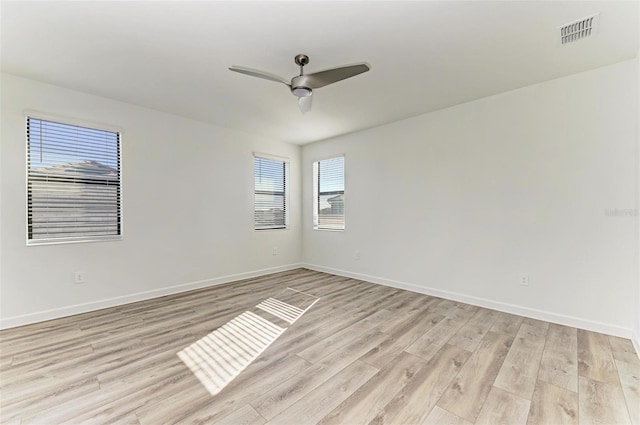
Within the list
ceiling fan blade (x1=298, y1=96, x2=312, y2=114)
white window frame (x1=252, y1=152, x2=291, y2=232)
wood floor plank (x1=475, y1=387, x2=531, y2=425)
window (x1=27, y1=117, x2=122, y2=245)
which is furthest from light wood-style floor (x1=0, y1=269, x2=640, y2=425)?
ceiling fan blade (x1=298, y1=96, x2=312, y2=114)

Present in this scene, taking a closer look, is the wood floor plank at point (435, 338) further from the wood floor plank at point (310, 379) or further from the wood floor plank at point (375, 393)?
the wood floor plank at point (310, 379)

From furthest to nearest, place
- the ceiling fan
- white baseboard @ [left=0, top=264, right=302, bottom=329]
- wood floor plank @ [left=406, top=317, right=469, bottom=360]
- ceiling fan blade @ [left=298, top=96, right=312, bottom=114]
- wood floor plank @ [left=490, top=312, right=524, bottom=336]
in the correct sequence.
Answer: white baseboard @ [left=0, top=264, right=302, bottom=329] < wood floor plank @ [left=490, top=312, right=524, bottom=336] < ceiling fan blade @ [left=298, top=96, right=312, bottom=114] < wood floor plank @ [left=406, top=317, right=469, bottom=360] < the ceiling fan

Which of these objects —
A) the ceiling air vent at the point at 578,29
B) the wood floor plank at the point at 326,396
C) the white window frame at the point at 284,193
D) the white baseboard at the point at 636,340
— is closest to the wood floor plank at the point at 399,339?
the wood floor plank at the point at 326,396

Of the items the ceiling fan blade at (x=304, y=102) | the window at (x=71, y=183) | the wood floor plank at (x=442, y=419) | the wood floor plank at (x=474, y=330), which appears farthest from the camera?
the window at (x=71, y=183)

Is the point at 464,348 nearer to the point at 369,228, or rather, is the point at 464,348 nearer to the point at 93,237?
the point at 369,228

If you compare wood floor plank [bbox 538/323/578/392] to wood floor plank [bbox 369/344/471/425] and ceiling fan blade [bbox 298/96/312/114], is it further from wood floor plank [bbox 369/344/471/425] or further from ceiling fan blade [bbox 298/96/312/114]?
ceiling fan blade [bbox 298/96/312/114]

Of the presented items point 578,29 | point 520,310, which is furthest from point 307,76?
point 520,310

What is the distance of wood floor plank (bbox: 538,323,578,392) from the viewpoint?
195 centimetres

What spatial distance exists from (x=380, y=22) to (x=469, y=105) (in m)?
2.09

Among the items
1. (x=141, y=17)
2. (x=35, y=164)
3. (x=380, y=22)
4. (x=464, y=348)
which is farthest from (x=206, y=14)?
(x=464, y=348)

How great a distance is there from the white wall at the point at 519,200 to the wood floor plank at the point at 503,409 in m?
1.74

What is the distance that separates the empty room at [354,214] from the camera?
1.90m

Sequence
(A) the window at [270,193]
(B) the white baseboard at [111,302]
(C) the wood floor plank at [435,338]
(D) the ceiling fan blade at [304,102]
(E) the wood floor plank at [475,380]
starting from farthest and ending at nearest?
(A) the window at [270,193]
(B) the white baseboard at [111,302]
(D) the ceiling fan blade at [304,102]
(C) the wood floor plank at [435,338]
(E) the wood floor plank at [475,380]

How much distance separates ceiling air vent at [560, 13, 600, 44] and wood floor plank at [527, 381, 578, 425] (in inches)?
103
